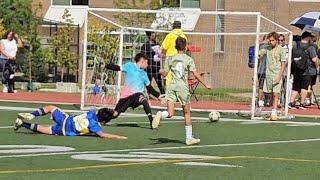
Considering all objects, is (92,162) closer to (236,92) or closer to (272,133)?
(272,133)

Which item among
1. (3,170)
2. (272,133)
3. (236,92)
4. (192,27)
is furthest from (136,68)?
(192,27)

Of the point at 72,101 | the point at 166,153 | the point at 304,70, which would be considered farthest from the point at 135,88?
the point at 72,101

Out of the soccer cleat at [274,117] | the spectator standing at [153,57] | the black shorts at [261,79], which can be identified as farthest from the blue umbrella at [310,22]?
the soccer cleat at [274,117]

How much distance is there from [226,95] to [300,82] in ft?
9.82

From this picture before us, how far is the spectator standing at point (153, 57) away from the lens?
24.8 metres

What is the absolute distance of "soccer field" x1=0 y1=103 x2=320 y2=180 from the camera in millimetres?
11352

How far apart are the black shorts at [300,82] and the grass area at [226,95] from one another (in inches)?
70.4

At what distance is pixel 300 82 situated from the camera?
981 inches

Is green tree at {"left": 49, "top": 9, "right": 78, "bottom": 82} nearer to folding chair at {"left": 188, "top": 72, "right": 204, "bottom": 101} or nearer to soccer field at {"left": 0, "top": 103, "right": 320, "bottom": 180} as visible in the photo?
folding chair at {"left": 188, "top": 72, "right": 204, "bottom": 101}

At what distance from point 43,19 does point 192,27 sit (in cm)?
765

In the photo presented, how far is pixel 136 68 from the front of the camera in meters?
17.8

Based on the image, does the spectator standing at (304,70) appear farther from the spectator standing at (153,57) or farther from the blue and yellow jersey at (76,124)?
the blue and yellow jersey at (76,124)

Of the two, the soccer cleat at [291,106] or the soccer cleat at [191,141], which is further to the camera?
the soccer cleat at [291,106]

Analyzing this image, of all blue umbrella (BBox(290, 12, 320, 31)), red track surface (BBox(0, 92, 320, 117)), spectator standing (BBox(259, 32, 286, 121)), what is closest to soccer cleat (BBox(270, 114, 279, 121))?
spectator standing (BBox(259, 32, 286, 121))
